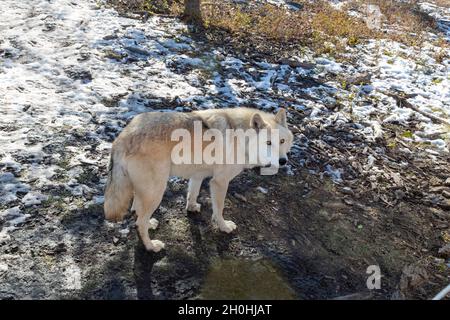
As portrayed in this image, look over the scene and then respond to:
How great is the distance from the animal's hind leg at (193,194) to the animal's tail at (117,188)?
123 centimetres

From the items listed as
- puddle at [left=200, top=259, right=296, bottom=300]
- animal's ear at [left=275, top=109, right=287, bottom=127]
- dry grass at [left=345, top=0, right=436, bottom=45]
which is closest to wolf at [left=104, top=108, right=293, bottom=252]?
animal's ear at [left=275, top=109, right=287, bottom=127]

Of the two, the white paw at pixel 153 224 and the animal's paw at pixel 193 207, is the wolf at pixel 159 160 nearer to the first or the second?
the white paw at pixel 153 224

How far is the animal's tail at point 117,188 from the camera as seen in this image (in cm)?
477

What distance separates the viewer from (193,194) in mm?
5918

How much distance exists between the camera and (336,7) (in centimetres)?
1842

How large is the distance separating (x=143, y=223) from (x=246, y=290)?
1.58 meters

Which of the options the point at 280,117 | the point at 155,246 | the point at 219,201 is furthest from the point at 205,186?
the point at 280,117

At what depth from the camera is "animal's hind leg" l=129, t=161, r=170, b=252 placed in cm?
474

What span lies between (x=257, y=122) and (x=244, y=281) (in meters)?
2.14

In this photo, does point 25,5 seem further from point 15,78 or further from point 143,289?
point 143,289

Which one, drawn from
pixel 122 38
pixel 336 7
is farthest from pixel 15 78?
pixel 336 7

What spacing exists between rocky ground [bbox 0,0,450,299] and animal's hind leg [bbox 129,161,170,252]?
0.39 m

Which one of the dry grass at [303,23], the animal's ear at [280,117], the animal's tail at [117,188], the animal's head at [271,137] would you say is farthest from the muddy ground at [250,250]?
the dry grass at [303,23]

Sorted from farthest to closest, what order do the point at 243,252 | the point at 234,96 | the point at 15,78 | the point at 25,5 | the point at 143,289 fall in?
the point at 25,5
the point at 234,96
the point at 15,78
the point at 243,252
the point at 143,289
